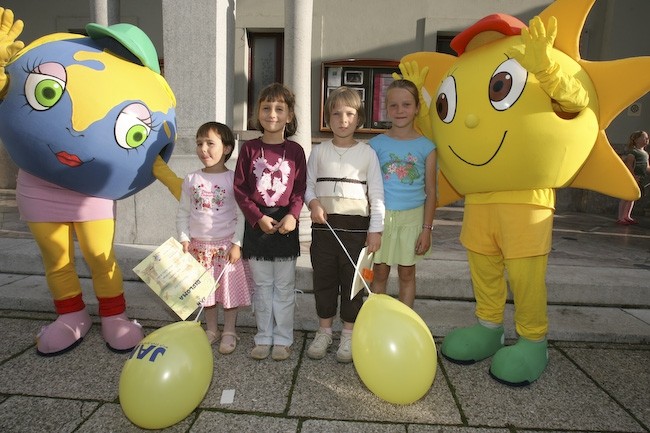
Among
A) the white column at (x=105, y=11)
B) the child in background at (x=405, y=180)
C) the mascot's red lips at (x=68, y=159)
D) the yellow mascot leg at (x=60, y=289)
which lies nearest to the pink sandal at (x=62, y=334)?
the yellow mascot leg at (x=60, y=289)

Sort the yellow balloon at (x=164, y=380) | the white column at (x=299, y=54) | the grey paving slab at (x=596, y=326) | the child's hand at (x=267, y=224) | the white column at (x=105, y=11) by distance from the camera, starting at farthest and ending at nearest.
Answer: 1. the white column at (x=105, y=11)
2. the white column at (x=299, y=54)
3. the grey paving slab at (x=596, y=326)
4. the child's hand at (x=267, y=224)
5. the yellow balloon at (x=164, y=380)

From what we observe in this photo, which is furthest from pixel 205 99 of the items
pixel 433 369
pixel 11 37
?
pixel 433 369

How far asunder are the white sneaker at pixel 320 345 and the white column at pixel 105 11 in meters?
4.95

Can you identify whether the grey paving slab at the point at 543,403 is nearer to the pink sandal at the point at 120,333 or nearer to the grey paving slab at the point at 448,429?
the grey paving slab at the point at 448,429

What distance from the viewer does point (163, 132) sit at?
2762 mm

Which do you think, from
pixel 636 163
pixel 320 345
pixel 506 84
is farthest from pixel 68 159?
pixel 636 163

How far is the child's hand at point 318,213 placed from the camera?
264 cm

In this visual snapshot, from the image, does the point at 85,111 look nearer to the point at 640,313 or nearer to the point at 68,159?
the point at 68,159

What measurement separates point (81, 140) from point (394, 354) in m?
→ 1.97

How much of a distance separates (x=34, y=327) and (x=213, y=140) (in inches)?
74.7

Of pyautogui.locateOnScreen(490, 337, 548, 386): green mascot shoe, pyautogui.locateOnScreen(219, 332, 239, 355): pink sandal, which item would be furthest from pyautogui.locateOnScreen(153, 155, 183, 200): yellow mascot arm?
pyautogui.locateOnScreen(490, 337, 548, 386): green mascot shoe

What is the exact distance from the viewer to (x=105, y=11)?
5.69 meters

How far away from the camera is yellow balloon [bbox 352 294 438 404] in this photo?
2119mm

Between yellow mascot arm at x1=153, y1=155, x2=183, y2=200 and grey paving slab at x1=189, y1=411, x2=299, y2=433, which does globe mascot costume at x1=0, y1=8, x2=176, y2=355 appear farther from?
grey paving slab at x1=189, y1=411, x2=299, y2=433
